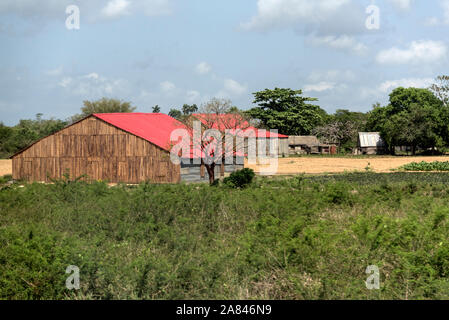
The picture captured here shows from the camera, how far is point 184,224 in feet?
42.0

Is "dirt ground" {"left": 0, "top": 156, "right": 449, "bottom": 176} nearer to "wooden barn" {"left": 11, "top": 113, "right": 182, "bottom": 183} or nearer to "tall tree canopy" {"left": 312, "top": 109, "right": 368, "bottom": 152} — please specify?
"wooden barn" {"left": 11, "top": 113, "right": 182, "bottom": 183}

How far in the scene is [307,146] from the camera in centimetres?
8000

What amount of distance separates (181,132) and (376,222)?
21613mm

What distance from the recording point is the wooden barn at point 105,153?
34781 millimetres

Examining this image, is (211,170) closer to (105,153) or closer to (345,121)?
(105,153)

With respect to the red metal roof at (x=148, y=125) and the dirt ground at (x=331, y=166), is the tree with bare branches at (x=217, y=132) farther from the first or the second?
the dirt ground at (x=331, y=166)

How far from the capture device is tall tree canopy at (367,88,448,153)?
67.7 metres

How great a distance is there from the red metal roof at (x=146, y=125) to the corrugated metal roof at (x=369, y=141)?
45.0 metres

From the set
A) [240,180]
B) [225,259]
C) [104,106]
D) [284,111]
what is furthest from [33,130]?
[225,259]

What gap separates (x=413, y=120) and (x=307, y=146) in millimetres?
17103
